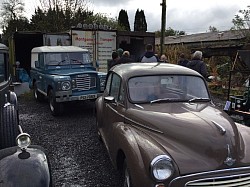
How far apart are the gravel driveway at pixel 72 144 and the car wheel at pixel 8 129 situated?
91cm

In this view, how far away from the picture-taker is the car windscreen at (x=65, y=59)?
918cm

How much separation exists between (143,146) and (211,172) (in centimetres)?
75

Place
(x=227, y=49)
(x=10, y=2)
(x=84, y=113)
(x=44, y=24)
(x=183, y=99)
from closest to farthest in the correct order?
(x=183, y=99) < (x=84, y=113) < (x=227, y=49) < (x=44, y=24) < (x=10, y=2)

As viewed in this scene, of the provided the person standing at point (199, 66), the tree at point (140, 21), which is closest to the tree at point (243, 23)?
the person standing at point (199, 66)

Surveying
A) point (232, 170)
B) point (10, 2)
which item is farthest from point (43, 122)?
point (10, 2)

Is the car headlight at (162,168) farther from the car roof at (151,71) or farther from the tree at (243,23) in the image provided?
the tree at (243,23)

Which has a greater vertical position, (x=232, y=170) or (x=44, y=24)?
(x=44, y=24)

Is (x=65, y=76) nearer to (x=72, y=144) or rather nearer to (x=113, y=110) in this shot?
(x=72, y=144)

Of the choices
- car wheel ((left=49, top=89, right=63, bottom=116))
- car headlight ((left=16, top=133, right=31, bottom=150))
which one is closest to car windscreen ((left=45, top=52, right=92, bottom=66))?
car wheel ((left=49, top=89, right=63, bottom=116))

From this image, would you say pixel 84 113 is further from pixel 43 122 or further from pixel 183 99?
pixel 183 99

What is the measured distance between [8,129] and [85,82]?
14.9 feet

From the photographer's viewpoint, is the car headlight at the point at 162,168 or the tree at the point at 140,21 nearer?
the car headlight at the point at 162,168

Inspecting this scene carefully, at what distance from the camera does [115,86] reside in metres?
4.93

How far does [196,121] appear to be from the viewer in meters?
3.39
